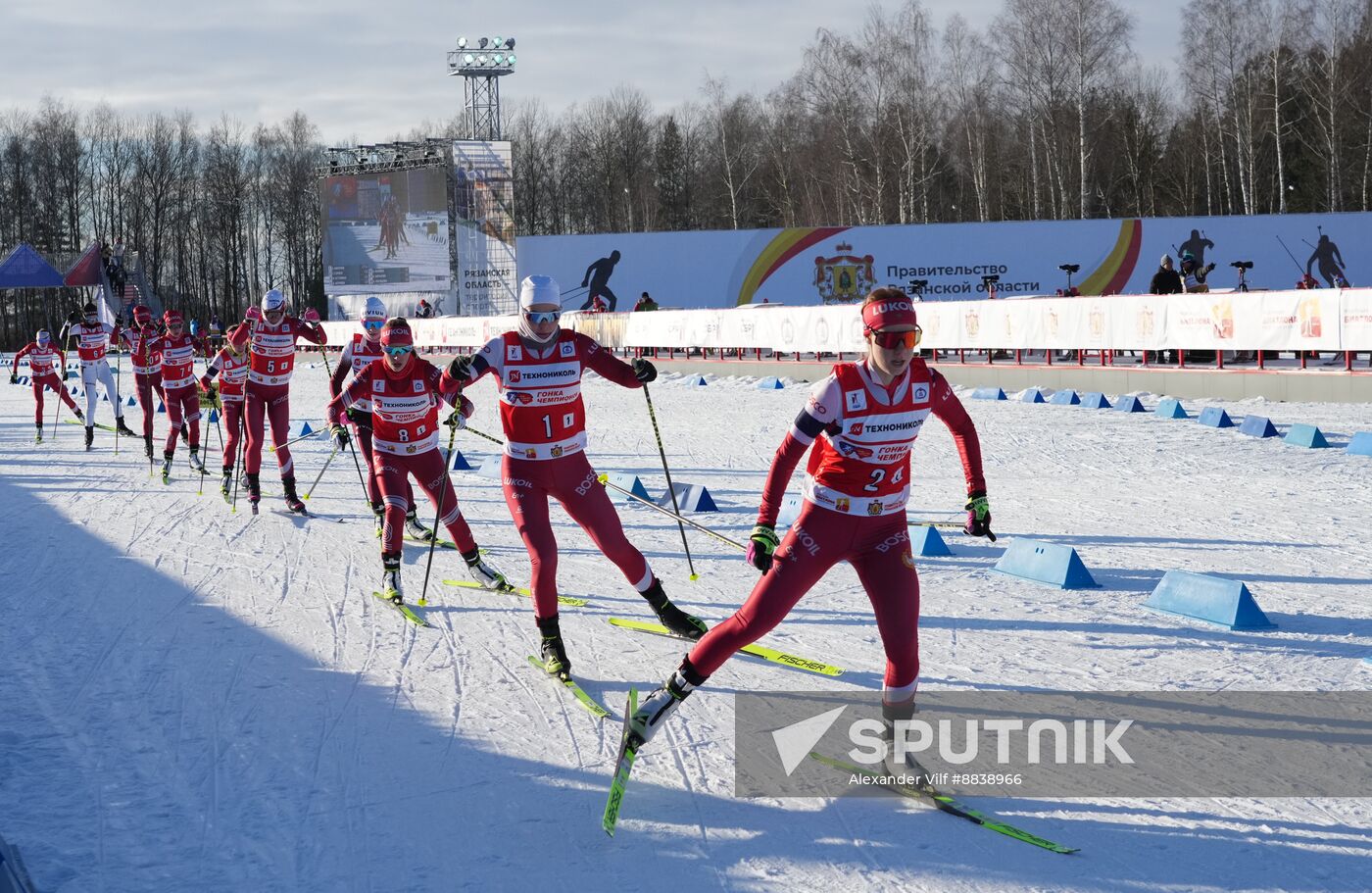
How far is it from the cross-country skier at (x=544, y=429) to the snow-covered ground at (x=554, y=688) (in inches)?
25.1

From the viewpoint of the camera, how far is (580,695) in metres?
5.91

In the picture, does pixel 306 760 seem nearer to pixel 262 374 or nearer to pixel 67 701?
pixel 67 701

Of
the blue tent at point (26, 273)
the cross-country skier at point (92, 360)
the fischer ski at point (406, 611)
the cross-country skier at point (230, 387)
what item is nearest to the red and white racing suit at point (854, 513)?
the fischer ski at point (406, 611)

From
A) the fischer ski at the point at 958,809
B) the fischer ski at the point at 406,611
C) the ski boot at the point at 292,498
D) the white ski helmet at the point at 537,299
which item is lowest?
the fischer ski at the point at 958,809

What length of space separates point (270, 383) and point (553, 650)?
6.70 m

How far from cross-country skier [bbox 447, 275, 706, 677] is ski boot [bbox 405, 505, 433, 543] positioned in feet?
12.9

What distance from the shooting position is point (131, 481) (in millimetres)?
14914

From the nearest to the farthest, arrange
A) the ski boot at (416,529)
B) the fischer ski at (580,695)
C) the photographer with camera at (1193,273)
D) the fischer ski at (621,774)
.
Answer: the fischer ski at (621,774)
the fischer ski at (580,695)
the ski boot at (416,529)
the photographer with camera at (1193,273)

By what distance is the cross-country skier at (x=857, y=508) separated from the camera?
4.45 m

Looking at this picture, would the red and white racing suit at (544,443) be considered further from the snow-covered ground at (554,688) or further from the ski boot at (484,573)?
the ski boot at (484,573)

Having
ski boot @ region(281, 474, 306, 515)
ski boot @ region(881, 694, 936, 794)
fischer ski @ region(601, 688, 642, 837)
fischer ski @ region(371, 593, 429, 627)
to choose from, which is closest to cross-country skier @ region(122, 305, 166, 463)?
ski boot @ region(281, 474, 306, 515)

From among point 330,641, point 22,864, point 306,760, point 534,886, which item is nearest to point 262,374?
point 330,641

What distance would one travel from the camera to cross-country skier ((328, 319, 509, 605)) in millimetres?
8258

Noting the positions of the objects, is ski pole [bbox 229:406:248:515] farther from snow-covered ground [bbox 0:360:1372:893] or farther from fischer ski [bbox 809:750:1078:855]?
fischer ski [bbox 809:750:1078:855]
